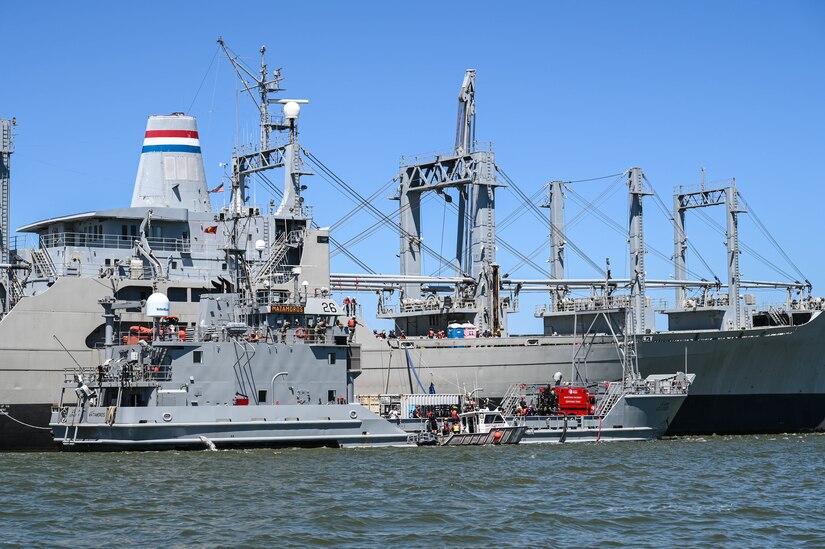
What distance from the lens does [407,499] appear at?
2706 cm

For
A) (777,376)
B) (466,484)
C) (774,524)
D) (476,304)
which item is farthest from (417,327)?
(774,524)

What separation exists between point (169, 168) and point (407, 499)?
25084 mm

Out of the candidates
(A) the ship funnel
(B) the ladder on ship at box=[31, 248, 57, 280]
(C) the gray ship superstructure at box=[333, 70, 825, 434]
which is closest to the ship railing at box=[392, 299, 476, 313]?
(C) the gray ship superstructure at box=[333, 70, 825, 434]

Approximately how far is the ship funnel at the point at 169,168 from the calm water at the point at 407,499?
45.6ft

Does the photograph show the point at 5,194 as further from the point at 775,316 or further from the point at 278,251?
the point at 775,316

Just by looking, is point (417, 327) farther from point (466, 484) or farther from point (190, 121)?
point (466, 484)

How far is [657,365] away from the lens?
50.2 m

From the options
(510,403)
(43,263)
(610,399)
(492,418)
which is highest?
(43,263)

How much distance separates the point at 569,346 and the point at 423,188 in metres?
11.0

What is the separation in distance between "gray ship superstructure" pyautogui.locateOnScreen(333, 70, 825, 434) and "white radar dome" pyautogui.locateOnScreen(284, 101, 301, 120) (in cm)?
821

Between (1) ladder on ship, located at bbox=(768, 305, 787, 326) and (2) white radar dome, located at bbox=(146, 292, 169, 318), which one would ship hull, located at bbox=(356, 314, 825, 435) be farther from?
(2) white radar dome, located at bbox=(146, 292, 169, 318)

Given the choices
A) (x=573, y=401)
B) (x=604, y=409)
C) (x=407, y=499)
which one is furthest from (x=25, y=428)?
(x=604, y=409)

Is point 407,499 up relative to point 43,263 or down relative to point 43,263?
down

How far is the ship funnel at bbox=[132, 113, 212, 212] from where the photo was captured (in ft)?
158
